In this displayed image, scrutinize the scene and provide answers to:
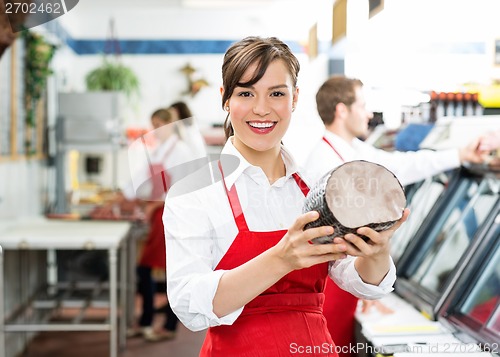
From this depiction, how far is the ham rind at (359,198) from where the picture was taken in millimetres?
706

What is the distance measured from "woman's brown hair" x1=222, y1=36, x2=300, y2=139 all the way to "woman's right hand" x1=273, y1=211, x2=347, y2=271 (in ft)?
0.66

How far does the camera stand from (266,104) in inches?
32.1

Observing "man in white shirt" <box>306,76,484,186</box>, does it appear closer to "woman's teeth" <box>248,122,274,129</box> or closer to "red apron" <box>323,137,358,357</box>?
"woman's teeth" <box>248,122,274,129</box>

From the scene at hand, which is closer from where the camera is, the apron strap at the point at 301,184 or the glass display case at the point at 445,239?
the apron strap at the point at 301,184

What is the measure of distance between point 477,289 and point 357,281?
77 cm

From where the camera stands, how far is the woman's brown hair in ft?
2.73

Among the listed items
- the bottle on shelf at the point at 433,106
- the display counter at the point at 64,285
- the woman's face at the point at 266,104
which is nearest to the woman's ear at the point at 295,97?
the woman's face at the point at 266,104

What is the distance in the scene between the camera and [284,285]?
3.38 ft

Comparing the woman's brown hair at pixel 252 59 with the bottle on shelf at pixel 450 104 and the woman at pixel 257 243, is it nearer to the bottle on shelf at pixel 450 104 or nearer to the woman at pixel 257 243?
the woman at pixel 257 243

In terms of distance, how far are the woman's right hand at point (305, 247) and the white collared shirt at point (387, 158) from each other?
0.21m

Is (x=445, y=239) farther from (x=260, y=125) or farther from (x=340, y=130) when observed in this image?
(x=260, y=125)

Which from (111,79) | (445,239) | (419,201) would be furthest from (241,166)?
(111,79)

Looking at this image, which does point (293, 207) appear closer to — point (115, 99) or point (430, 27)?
point (430, 27)

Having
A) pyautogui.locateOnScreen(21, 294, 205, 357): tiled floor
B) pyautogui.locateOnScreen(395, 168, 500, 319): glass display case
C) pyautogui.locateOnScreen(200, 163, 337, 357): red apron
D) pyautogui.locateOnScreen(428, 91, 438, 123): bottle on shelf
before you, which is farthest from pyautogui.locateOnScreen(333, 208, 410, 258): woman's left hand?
pyautogui.locateOnScreen(21, 294, 205, 357): tiled floor
